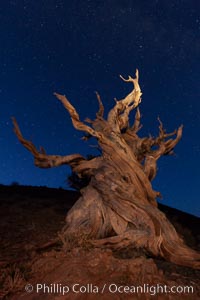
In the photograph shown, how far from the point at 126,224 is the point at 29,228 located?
2999 mm

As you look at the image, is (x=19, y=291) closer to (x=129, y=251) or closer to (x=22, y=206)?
(x=129, y=251)

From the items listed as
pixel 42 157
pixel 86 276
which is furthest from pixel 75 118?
pixel 86 276

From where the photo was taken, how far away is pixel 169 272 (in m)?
4.96

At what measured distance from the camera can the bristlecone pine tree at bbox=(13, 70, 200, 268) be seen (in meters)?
6.65

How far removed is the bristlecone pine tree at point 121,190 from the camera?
21.8 ft

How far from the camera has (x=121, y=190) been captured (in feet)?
25.8

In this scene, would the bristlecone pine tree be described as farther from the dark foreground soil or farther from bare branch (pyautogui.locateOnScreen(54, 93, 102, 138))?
the dark foreground soil

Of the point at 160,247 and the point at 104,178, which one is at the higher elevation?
the point at 104,178

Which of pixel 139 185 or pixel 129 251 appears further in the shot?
pixel 139 185

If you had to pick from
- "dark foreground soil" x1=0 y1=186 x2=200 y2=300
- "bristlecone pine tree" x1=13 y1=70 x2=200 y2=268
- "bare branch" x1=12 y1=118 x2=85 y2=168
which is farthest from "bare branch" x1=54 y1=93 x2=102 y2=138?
"dark foreground soil" x1=0 y1=186 x2=200 y2=300

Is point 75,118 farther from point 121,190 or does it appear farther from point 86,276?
point 86,276

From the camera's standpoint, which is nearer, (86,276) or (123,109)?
(86,276)

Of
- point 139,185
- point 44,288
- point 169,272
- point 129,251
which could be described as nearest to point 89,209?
point 139,185

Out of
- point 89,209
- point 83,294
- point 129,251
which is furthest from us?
point 89,209
